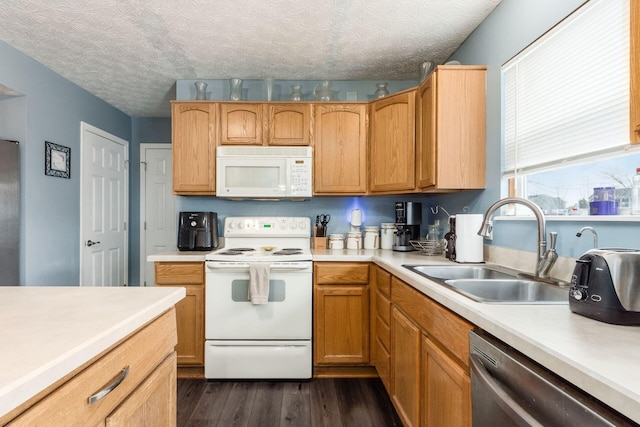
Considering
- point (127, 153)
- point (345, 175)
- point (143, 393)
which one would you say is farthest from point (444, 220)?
point (127, 153)

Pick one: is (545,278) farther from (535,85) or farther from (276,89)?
(276,89)

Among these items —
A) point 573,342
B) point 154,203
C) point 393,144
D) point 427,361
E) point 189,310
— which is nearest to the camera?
point 573,342

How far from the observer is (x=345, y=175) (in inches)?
114

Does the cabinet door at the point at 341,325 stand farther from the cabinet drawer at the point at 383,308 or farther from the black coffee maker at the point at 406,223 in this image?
the black coffee maker at the point at 406,223

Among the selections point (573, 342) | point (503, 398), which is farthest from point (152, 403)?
point (573, 342)

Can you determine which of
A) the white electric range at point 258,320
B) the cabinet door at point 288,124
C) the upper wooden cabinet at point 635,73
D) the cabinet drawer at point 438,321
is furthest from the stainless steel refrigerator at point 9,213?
the upper wooden cabinet at point 635,73

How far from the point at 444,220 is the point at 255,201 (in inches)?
67.1

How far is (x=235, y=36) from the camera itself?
7.73 feet

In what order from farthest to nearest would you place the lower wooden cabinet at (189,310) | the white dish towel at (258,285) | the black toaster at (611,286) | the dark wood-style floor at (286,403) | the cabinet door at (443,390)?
the lower wooden cabinet at (189,310), the white dish towel at (258,285), the dark wood-style floor at (286,403), the cabinet door at (443,390), the black toaster at (611,286)

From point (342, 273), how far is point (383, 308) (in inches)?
17.1

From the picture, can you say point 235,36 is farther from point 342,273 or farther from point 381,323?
point 381,323

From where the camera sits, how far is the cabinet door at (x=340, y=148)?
9.46 feet

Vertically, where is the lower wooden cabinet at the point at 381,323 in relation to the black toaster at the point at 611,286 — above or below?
below

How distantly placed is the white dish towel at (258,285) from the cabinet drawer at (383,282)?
0.79m
